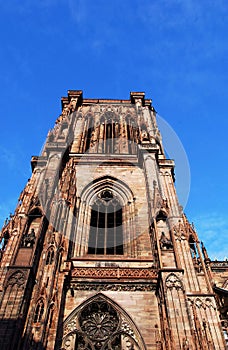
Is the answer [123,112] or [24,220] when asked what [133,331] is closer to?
[24,220]

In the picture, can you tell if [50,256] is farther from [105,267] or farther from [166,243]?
[166,243]

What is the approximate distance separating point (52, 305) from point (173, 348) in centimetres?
374

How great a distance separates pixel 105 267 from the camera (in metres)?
13.4

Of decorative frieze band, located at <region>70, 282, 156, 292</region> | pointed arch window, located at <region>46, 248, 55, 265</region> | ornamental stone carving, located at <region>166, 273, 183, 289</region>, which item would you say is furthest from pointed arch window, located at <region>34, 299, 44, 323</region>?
ornamental stone carving, located at <region>166, 273, 183, 289</region>

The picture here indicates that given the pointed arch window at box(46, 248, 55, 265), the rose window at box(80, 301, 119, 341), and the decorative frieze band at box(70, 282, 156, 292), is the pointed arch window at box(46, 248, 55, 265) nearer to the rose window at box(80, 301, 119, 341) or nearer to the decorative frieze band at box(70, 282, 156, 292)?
the decorative frieze band at box(70, 282, 156, 292)

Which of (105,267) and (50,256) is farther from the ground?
(105,267)

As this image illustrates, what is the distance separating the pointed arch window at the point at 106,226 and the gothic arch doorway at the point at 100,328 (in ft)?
10.3

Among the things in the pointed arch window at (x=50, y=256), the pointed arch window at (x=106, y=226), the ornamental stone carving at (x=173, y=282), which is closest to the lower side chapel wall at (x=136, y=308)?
the ornamental stone carving at (x=173, y=282)

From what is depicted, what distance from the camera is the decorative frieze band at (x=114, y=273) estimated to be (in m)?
→ 13.0

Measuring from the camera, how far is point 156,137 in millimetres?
23922

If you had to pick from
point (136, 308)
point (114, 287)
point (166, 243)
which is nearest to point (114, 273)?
point (114, 287)

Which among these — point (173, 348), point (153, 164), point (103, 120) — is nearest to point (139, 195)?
point (153, 164)

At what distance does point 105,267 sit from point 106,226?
349 centimetres

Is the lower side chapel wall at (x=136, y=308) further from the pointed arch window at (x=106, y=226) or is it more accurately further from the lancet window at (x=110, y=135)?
the lancet window at (x=110, y=135)
